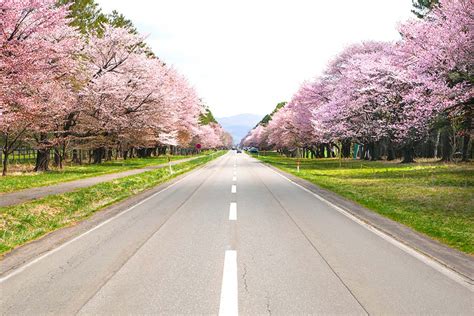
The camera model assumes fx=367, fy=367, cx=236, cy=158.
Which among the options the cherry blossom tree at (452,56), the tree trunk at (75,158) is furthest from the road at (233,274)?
the tree trunk at (75,158)

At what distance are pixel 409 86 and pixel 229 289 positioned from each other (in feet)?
73.7

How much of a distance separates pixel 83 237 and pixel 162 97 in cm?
2097

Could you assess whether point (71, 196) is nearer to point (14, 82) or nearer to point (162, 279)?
point (14, 82)

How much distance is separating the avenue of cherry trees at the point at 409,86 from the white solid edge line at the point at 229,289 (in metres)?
13.2

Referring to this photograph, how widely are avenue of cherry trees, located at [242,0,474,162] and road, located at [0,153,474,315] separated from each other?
1061 centimetres

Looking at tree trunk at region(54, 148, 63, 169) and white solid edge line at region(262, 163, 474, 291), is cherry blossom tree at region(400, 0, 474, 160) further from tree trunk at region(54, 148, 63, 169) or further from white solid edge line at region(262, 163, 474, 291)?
tree trunk at region(54, 148, 63, 169)

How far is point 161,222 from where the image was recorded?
8891mm

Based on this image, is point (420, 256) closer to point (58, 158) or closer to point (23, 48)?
point (23, 48)

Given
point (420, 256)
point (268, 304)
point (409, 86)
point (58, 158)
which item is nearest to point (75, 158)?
point (58, 158)

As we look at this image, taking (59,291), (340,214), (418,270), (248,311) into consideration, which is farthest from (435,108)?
(59,291)

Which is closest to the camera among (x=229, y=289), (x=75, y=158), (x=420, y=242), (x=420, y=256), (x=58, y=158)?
(x=229, y=289)

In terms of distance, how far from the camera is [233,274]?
508 cm

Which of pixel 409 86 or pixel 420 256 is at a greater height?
pixel 409 86

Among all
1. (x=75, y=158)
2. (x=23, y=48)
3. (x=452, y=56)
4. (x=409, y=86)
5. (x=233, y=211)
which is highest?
(x=409, y=86)
